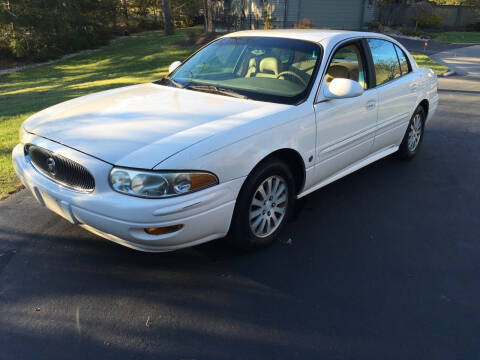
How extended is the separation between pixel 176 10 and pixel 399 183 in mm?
36202

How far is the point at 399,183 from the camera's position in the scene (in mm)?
4926

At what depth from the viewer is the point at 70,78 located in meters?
15.3

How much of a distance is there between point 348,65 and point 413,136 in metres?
1.83

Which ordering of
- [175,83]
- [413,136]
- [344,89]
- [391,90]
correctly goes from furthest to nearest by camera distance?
1. [413,136]
2. [391,90]
3. [175,83]
4. [344,89]

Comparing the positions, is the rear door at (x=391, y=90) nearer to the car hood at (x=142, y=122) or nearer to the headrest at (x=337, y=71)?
the headrest at (x=337, y=71)

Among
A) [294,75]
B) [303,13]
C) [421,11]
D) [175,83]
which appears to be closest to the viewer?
[294,75]

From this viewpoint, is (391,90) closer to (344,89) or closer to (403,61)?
(403,61)

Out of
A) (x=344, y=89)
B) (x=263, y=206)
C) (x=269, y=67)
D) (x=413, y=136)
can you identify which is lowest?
(x=413, y=136)

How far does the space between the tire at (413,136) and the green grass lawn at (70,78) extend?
4.61 meters

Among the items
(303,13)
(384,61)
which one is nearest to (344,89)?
(384,61)

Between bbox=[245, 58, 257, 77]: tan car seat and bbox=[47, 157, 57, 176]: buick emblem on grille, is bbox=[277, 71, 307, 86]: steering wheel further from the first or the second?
bbox=[47, 157, 57, 176]: buick emblem on grille

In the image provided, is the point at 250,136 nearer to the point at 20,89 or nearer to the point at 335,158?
the point at 335,158

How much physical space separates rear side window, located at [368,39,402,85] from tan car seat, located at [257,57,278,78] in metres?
1.16

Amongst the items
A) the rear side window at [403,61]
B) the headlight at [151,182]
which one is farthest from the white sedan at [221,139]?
the rear side window at [403,61]
